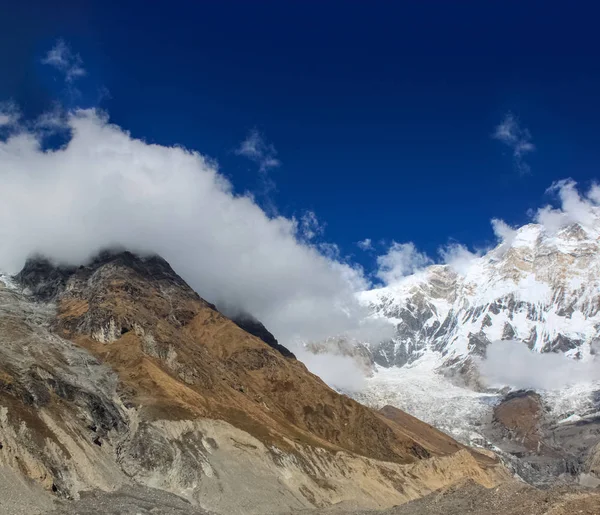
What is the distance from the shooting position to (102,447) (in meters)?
95.8

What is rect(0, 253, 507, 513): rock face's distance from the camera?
3440 inches

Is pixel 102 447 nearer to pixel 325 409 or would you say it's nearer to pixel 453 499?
pixel 453 499

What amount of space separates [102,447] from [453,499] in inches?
2250

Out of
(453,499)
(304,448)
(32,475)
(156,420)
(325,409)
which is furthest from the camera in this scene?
(325,409)

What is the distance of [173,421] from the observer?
366 ft

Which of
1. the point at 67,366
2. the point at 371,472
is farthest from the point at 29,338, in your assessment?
the point at 371,472

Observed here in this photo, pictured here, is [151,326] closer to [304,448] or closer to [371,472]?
[304,448]

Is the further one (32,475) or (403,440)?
(403,440)

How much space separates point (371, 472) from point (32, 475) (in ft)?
268

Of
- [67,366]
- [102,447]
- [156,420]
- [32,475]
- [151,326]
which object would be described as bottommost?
[32,475]

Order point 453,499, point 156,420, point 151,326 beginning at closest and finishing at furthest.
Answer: point 453,499, point 156,420, point 151,326

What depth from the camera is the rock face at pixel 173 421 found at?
287ft

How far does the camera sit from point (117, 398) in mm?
118562

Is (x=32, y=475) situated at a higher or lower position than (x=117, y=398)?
lower
